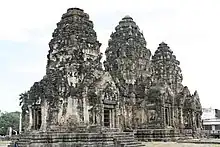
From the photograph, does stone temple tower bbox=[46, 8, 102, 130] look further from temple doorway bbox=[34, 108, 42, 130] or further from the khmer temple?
temple doorway bbox=[34, 108, 42, 130]

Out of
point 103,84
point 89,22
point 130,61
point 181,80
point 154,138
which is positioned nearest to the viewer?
point 103,84

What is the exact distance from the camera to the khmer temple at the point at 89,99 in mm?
20203

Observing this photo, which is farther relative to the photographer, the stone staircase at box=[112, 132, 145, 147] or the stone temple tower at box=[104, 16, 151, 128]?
the stone temple tower at box=[104, 16, 151, 128]

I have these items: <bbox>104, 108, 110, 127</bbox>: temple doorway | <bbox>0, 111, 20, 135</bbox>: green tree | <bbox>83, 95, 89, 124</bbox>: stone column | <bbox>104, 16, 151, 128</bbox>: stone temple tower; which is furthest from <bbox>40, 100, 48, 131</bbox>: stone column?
<bbox>0, 111, 20, 135</bbox>: green tree

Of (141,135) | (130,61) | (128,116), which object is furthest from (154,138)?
(130,61)

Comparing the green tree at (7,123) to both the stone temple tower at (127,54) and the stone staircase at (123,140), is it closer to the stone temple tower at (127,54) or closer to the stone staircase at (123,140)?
the stone temple tower at (127,54)

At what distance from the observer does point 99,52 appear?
23.1 metres

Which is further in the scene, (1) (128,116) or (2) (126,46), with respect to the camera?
(2) (126,46)

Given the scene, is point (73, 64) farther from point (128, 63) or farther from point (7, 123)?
point (7, 123)

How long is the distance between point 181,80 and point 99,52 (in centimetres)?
1760

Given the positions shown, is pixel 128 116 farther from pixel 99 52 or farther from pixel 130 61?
pixel 99 52

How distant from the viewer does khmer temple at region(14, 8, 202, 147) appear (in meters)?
20.2

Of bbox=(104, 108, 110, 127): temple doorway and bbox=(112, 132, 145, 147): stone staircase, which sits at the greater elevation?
bbox=(104, 108, 110, 127): temple doorway

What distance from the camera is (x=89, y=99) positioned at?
826 inches
